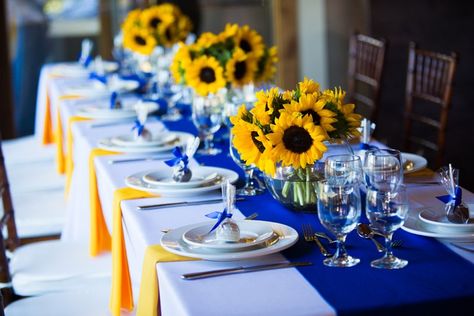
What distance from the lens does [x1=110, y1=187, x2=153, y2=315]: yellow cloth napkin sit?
222 centimetres

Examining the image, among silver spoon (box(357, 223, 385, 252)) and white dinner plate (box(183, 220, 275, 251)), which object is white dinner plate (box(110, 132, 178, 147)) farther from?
silver spoon (box(357, 223, 385, 252))

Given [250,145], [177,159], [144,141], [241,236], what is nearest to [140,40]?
[144,141]

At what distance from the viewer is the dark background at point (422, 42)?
233 inches

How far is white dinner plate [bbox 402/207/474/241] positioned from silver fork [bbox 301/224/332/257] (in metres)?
0.19

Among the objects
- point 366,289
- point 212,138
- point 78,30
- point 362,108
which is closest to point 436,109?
point 362,108

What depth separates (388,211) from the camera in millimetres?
1604

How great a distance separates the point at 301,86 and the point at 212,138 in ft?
2.95

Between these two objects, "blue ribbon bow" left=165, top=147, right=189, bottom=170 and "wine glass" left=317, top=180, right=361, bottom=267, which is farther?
"blue ribbon bow" left=165, top=147, right=189, bottom=170

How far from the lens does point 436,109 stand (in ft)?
19.5

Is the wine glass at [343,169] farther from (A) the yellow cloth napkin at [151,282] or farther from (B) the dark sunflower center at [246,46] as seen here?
Answer: (B) the dark sunflower center at [246,46]

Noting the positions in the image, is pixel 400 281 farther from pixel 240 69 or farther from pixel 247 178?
pixel 240 69

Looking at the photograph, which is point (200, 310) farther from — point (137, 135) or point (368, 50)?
point (368, 50)

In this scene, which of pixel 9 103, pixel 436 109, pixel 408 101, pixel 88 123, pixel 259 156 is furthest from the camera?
pixel 9 103

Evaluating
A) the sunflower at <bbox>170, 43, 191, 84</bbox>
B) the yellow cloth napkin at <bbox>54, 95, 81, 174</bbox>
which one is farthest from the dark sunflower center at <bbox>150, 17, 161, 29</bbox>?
the sunflower at <bbox>170, 43, 191, 84</bbox>
